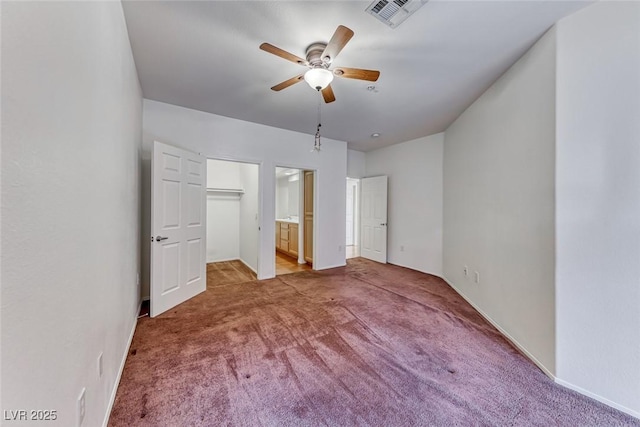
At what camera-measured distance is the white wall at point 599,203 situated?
148 cm

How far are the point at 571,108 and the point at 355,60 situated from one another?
168 cm

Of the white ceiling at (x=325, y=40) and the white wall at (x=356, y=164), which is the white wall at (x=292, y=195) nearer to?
the white wall at (x=356, y=164)

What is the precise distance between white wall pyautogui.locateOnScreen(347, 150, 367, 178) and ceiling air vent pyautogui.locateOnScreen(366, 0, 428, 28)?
154 inches

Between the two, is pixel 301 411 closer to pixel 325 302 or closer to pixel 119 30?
pixel 325 302

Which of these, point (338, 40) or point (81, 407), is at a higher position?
point (338, 40)

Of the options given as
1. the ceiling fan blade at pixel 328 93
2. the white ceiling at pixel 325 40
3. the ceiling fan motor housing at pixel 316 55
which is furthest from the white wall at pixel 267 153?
the ceiling fan motor housing at pixel 316 55

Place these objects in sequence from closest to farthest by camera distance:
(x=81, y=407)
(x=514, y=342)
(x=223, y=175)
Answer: (x=81, y=407) → (x=514, y=342) → (x=223, y=175)

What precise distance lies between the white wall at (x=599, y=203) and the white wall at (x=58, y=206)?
2.75 metres

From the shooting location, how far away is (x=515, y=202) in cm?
222

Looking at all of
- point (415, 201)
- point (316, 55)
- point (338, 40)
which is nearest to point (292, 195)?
point (415, 201)

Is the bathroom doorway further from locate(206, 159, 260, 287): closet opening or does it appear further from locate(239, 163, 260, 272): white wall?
locate(206, 159, 260, 287): closet opening

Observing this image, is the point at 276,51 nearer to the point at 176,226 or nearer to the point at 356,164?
the point at 176,226

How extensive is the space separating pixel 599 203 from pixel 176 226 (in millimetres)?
3829

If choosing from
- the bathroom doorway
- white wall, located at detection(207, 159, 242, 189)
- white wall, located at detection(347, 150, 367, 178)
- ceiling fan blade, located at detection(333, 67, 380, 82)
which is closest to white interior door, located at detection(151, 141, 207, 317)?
the bathroom doorway
